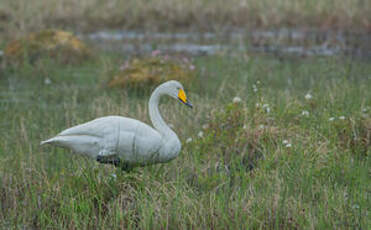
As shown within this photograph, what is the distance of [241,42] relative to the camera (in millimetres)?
15523

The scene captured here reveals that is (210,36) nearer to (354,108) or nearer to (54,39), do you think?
(54,39)

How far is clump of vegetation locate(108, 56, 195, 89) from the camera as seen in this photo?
9531 millimetres

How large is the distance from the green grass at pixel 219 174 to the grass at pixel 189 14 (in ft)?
32.3

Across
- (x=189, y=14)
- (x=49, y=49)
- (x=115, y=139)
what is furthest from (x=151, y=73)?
(x=189, y=14)

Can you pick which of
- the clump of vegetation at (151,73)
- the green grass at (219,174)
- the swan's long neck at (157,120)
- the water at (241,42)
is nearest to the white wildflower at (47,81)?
the clump of vegetation at (151,73)

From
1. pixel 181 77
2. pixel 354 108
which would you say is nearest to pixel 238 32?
pixel 181 77

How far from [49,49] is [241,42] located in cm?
516

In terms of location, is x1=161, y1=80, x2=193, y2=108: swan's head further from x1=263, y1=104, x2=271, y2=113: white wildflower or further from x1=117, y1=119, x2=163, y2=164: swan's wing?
x1=263, y1=104, x2=271, y2=113: white wildflower

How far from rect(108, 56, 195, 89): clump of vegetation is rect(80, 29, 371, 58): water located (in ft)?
11.4

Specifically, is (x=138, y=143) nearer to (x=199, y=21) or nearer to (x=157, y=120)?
(x=157, y=120)

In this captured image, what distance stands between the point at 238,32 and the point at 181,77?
7969mm

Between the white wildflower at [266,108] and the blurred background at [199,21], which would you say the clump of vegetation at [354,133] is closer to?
the white wildflower at [266,108]

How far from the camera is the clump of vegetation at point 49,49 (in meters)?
12.2

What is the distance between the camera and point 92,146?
17.0 feet
